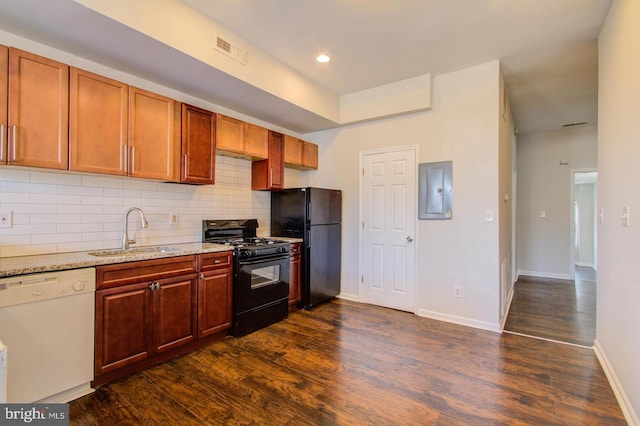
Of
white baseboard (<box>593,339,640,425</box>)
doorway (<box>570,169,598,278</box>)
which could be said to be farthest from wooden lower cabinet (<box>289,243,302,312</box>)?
doorway (<box>570,169,598,278</box>)

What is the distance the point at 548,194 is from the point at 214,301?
247 inches

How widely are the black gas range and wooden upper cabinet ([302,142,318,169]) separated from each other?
1241 mm

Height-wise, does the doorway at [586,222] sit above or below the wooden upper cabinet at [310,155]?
below

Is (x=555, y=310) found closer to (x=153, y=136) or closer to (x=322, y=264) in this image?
(x=322, y=264)

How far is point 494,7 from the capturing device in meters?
2.37

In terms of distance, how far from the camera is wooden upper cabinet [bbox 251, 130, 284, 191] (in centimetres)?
388

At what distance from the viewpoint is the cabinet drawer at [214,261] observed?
2.77 m

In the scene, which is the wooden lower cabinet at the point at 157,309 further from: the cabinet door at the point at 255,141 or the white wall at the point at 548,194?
the white wall at the point at 548,194

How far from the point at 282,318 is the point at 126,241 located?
5.84 feet

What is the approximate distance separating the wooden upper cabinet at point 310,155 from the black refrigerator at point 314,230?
58 cm

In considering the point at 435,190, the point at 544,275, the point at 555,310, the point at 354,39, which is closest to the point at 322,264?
the point at 435,190

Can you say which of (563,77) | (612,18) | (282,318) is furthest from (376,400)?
(563,77)

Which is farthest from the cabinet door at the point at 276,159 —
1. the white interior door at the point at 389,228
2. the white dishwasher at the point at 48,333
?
the white dishwasher at the point at 48,333

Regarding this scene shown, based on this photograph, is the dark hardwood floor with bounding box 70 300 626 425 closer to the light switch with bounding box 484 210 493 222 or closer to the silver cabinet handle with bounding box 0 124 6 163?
the light switch with bounding box 484 210 493 222
